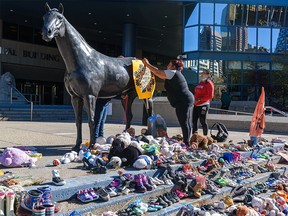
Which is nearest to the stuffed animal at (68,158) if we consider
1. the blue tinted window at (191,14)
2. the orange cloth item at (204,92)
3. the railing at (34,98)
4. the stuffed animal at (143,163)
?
the stuffed animal at (143,163)

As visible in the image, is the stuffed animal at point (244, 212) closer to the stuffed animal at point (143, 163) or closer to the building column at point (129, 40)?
the stuffed animal at point (143, 163)

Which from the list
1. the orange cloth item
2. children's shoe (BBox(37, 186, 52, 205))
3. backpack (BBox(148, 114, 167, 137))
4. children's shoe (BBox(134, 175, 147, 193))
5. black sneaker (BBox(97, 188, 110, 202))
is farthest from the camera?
the orange cloth item

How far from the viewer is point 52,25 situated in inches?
210

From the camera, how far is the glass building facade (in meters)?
27.3

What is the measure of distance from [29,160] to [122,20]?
1093 inches

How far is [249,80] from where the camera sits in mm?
28562

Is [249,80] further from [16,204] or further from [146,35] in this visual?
[16,204]

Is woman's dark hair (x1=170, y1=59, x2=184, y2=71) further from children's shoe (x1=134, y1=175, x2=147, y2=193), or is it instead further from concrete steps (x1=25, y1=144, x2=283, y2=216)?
children's shoe (x1=134, y1=175, x2=147, y2=193)

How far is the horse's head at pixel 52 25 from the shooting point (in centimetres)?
523

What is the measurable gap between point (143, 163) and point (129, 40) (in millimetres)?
27065

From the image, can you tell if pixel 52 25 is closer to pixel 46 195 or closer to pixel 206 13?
pixel 46 195

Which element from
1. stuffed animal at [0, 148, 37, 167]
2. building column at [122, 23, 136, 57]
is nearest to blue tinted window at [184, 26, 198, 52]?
building column at [122, 23, 136, 57]

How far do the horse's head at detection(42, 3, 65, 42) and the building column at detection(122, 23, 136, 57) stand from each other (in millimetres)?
25523

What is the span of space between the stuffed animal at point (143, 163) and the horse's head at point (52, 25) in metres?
2.28
